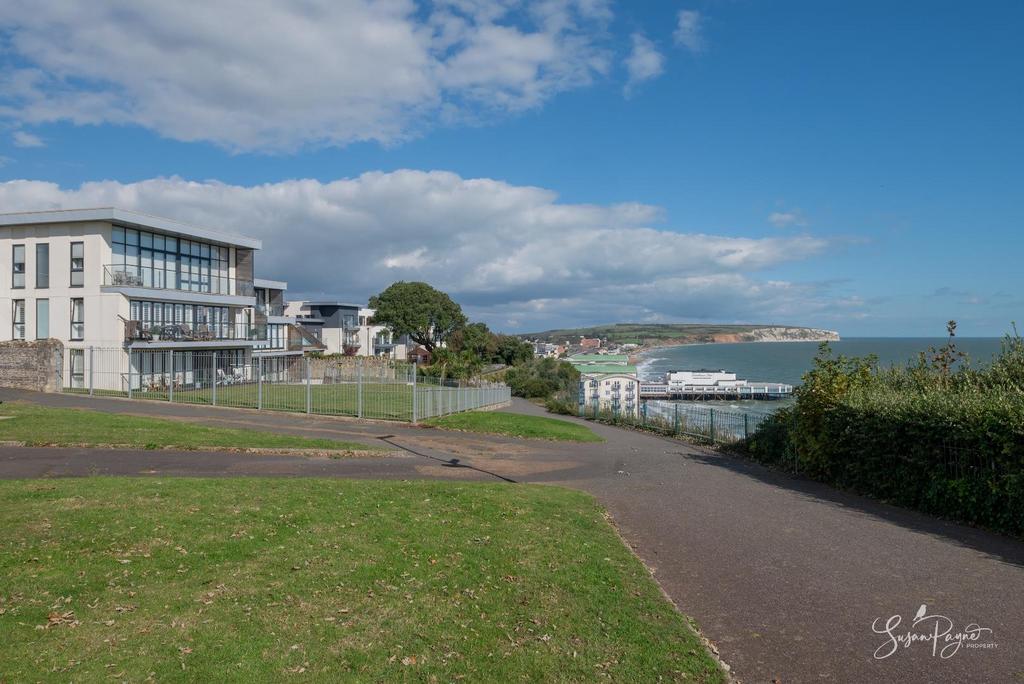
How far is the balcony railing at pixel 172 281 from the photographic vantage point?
111 ft

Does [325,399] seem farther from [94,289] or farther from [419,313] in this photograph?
[419,313]

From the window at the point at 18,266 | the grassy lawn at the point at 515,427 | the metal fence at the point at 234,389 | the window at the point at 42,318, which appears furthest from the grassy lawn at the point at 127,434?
the window at the point at 18,266

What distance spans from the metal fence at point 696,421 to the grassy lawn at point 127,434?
1191cm

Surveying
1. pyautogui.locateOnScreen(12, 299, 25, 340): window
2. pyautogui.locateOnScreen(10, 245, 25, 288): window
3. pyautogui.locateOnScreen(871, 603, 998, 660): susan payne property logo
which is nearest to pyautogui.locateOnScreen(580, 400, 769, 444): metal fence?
Answer: pyautogui.locateOnScreen(871, 603, 998, 660): susan payne property logo

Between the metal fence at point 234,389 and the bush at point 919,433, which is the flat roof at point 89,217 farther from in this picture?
the bush at point 919,433

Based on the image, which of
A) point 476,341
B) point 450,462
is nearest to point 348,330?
point 476,341

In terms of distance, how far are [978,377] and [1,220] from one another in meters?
39.9

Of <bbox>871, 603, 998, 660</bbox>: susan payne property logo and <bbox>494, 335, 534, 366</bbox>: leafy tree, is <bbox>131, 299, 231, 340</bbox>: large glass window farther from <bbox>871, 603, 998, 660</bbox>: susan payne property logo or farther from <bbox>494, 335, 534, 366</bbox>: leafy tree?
<bbox>494, 335, 534, 366</bbox>: leafy tree

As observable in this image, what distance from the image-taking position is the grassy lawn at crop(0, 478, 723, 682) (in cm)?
529

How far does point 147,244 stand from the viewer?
118 ft

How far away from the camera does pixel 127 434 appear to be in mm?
16906

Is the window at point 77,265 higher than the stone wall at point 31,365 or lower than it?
higher

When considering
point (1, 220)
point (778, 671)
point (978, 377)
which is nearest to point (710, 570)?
point (778, 671)

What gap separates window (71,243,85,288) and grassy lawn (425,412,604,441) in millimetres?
20135
